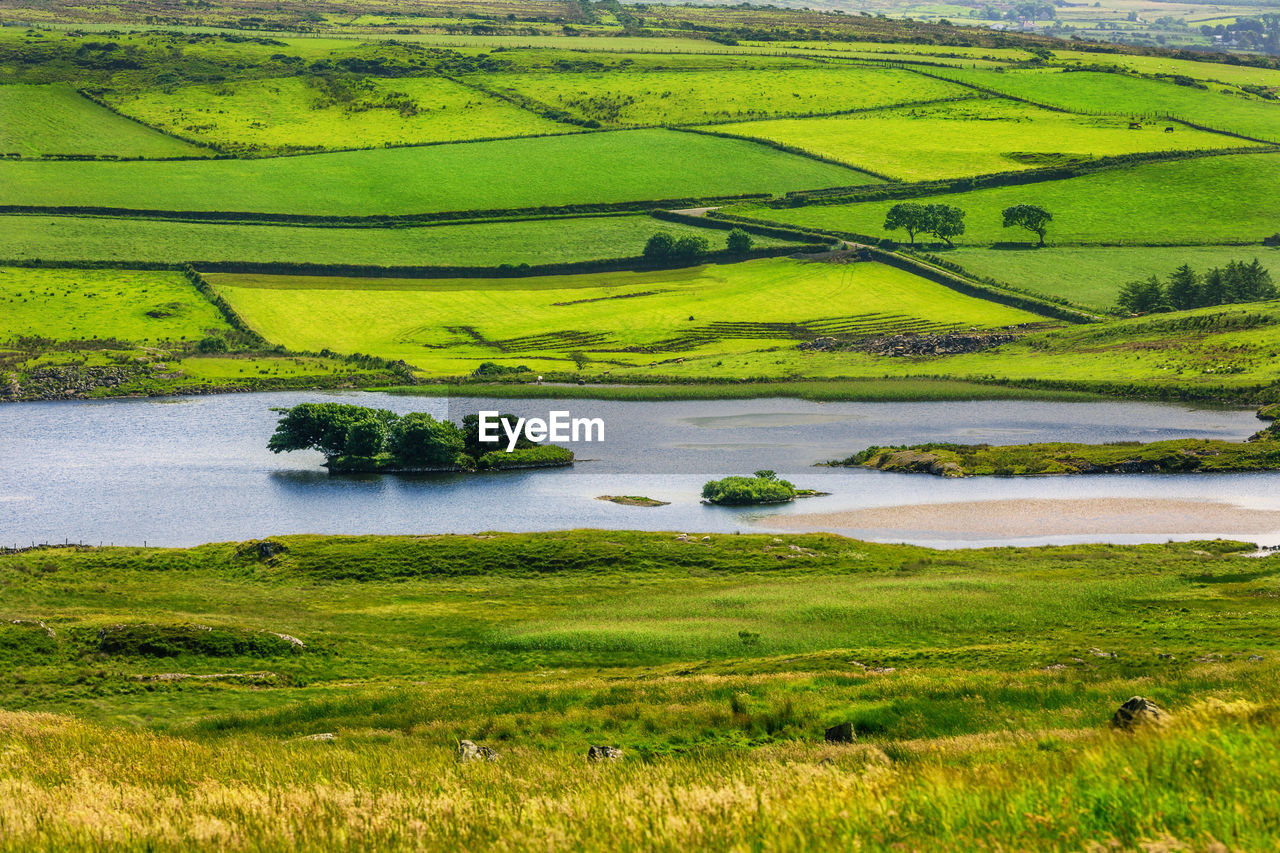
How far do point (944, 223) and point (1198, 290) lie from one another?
136 ft

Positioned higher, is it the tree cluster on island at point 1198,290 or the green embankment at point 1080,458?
the tree cluster on island at point 1198,290

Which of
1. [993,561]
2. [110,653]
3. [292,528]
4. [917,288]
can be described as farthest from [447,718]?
[917,288]

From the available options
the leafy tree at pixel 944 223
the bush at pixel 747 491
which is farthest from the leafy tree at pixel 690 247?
the bush at pixel 747 491

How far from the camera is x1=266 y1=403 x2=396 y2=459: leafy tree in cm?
11425

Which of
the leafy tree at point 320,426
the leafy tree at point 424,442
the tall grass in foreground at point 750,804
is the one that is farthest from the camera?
the leafy tree at point 320,426

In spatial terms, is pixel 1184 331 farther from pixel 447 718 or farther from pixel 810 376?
pixel 447 718

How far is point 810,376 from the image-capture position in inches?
5704

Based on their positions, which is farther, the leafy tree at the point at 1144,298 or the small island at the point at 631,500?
the leafy tree at the point at 1144,298

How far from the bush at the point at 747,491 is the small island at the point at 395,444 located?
20.0m

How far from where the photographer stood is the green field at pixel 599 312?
520 ft

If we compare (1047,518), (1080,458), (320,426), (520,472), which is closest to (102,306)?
(320,426)

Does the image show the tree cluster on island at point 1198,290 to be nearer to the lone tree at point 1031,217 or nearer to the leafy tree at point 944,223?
the lone tree at point 1031,217

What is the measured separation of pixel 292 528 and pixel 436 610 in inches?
1391

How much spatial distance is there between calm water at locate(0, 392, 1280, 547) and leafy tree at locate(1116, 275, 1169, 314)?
38.8 metres
